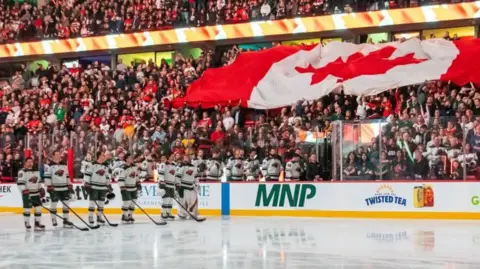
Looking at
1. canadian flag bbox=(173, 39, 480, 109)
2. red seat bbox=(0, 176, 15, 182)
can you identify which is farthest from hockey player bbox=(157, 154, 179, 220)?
red seat bbox=(0, 176, 15, 182)

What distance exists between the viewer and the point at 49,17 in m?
40.4

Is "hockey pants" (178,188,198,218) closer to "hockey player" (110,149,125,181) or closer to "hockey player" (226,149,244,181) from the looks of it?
"hockey player" (226,149,244,181)

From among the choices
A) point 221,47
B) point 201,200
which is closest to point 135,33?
point 221,47

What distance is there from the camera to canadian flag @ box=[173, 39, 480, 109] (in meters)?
25.7

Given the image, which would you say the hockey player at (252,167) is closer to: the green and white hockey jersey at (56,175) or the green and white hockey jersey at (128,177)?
the green and white hockey jersey at (128,177)

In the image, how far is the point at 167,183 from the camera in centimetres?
2333

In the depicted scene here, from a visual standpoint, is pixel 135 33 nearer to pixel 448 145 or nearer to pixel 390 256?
pixel 448 145

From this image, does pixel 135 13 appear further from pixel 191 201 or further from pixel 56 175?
pixel 56 175

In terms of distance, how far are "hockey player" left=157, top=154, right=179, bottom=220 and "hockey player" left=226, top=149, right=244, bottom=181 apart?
2567mm

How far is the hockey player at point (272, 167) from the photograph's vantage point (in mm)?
25094

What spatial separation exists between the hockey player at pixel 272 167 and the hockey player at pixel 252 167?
0.25 metres

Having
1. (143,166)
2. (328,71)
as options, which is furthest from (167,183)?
(328,71)

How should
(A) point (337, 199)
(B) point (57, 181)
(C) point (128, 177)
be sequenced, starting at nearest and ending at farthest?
(B) point (57, 181) < (C) point (128, 177) < (A) point (337, 199)

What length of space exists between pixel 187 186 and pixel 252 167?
8.60 ft
